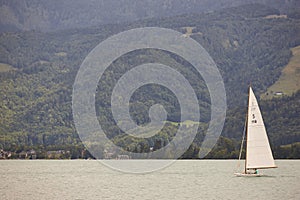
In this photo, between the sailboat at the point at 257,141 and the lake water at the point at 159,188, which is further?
the sailboat at the point at 257,141

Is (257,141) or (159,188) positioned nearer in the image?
(159,188)

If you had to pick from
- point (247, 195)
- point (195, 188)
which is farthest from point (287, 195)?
point (195, 188)

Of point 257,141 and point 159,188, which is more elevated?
point 257,141

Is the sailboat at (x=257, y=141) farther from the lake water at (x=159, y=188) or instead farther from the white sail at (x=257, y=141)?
the lake water at (x=159, y=188)

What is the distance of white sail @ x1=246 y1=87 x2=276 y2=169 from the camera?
397ft

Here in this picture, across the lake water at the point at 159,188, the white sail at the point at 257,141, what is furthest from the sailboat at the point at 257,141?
the lake water at the point at 159,188

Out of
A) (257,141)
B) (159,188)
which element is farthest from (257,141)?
(159,188)

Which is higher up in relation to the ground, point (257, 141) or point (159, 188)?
point (257, 141)

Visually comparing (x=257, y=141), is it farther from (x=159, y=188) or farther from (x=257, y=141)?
(x=159, y=188)

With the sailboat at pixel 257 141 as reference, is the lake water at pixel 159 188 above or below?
below

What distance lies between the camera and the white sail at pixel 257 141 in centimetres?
12088

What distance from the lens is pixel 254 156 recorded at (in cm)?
12162

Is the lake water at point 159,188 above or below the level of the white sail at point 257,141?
below

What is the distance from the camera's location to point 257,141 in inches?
4771
